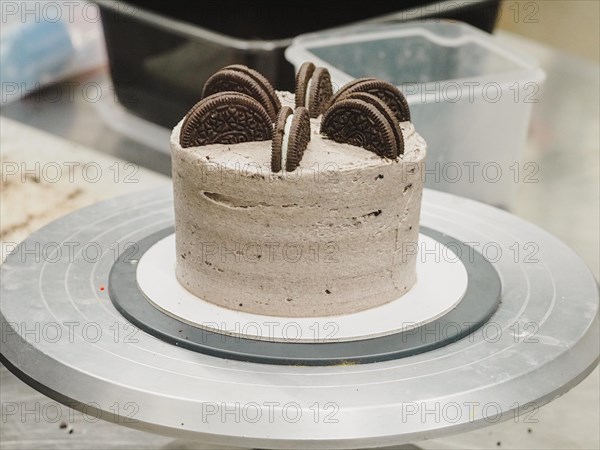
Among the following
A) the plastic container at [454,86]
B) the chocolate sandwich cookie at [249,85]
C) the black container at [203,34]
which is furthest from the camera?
the black container at [203,34]

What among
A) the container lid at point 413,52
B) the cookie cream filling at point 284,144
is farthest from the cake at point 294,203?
the container lid at point 413,52

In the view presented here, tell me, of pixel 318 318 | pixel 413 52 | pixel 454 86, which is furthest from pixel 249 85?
pixel 413 52

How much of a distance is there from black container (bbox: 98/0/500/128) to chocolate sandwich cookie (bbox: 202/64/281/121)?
140cm

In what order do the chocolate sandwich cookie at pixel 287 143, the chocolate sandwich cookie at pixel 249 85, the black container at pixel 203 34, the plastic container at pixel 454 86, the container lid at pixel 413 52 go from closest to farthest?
the chocolate sandwich cookie at pixel 287 143 < the chocolate sandwich cookie at pixel 249 85 < the plastic container at pixel 454 86 < the container lid at pixel 413 52 < the black container at pixel 203 34

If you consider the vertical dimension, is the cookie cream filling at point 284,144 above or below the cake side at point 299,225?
above

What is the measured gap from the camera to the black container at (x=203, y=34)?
3.11 m

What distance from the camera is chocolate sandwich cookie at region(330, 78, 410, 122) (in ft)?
5.56

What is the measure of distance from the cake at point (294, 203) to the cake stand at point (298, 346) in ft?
0.16

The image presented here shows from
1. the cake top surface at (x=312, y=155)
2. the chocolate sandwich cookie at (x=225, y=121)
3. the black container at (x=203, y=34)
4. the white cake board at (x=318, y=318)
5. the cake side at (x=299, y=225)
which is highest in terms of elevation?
the chocolate sandwich cookie at (x=225, y=121)

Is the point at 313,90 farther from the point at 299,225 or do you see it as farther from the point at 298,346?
the point at 298,346

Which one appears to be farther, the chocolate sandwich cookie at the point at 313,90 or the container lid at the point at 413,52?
the container lid at the point at 413,52

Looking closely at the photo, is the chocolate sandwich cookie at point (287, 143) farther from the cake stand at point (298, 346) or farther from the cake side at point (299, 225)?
the cake stand at point (298, 346)

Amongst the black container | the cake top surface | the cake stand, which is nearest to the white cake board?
the cake stand

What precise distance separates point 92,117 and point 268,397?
272 cm
